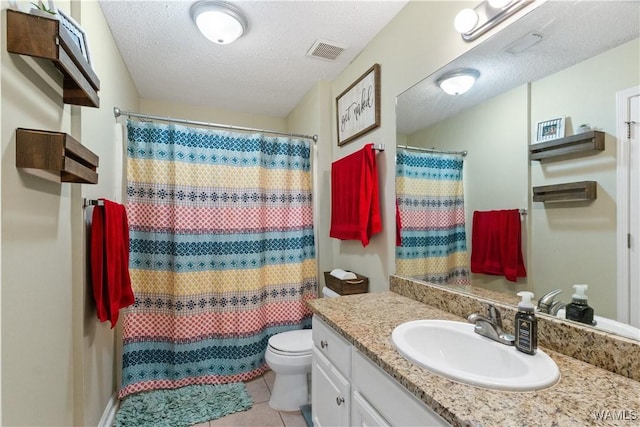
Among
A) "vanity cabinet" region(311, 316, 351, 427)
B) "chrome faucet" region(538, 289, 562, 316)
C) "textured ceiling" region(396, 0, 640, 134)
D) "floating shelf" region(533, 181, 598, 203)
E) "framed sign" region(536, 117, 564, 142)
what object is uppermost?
"textured ceiling" region(396, 0, 640, 134)

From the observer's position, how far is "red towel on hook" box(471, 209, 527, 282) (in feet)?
3.76

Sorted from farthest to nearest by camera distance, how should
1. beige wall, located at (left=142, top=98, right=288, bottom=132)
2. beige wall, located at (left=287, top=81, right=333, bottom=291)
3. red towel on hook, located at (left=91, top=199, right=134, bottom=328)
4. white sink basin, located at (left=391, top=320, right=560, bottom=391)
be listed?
beige wall, located at (left=142, top=98, right=288, bottom=132) → beige wall, located at (left=287, top=81, right=333, bottom=291) → red towel on hook, located at (left=91, top=199, right=134, bottom=328) → white sink basin, located at (left=391, top=320, right=560, bottom=391)

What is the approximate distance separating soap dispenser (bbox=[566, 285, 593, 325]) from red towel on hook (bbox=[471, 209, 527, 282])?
178 mm

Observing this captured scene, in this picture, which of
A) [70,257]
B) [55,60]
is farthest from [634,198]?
[70,257]

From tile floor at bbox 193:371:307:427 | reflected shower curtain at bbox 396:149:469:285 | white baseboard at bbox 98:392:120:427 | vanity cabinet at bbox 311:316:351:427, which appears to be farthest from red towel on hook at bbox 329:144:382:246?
white baseboard at bbox 98:392:120:427

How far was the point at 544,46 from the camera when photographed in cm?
103

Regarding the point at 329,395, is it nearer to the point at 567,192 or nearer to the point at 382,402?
the point at 382,402

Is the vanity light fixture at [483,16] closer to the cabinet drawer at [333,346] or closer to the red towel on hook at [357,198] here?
the red towel on hook at [357,198]

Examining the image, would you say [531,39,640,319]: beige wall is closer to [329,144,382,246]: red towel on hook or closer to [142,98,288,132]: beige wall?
[329,144,382,246]: red towel on hook

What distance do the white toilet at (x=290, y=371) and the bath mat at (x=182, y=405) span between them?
23 centimetres

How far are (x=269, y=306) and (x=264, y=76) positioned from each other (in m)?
1.86

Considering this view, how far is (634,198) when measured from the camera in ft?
2.65

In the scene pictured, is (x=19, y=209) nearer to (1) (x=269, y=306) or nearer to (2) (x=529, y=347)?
(2) (x=529, y=347)

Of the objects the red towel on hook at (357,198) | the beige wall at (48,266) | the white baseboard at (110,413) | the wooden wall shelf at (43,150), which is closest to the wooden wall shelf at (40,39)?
the beige wall at (48,266)
